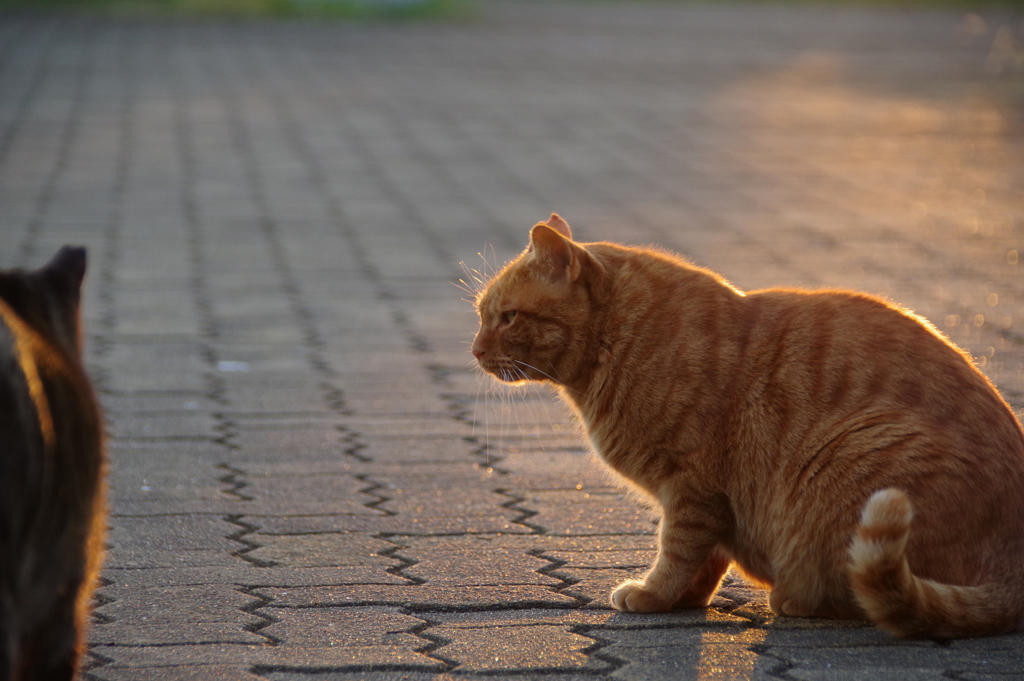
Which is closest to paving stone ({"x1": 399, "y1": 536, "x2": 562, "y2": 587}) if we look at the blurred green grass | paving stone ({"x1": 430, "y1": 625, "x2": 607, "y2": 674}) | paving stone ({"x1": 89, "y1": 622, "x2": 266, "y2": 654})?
paving stone ({"x1": 430, "y1": 625, "x2": 607, "y2": 674})

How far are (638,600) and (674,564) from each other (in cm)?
14

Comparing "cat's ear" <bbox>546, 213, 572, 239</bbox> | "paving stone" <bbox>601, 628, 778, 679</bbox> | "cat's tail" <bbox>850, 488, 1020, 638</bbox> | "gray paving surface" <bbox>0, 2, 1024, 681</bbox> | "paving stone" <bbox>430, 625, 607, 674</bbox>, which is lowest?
"gray paving surface" <bbox>0, 2, 1024, 681</bbox>

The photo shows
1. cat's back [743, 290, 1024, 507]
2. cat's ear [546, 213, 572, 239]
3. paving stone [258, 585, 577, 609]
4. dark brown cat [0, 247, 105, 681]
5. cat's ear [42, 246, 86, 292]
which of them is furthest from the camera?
cat's ear [546, 213, 572, 239]

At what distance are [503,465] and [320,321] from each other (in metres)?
2.29

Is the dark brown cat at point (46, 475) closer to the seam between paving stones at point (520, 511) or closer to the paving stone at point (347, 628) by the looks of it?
the paving stone at point (347, 628)

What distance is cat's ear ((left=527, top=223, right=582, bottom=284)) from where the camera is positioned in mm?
3148

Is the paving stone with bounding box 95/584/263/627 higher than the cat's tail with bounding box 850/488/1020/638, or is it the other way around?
the cat's tail with bounding box 850/488/1020/638

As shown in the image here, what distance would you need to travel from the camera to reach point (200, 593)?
3129mm

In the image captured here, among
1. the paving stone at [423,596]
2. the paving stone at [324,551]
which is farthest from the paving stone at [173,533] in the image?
the paving stone at [423,596]

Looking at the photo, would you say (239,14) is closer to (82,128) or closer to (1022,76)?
(82,128)

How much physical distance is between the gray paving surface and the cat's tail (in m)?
0.06

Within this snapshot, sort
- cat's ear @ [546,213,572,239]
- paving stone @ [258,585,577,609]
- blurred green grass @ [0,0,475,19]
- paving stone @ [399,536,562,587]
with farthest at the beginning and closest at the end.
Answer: blurred green grass @ [0,0,475,19]
cat's ear @ [546,213,572,239]
paving stone @ [399,536,562,587]
paving stone @ [258,585,577,609]

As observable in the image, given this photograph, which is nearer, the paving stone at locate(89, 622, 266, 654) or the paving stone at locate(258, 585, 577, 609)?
the paving stone at locate(89, 622, 266, 654)

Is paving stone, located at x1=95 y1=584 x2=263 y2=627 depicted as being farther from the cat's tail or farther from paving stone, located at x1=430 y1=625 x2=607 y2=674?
the cat's tail
